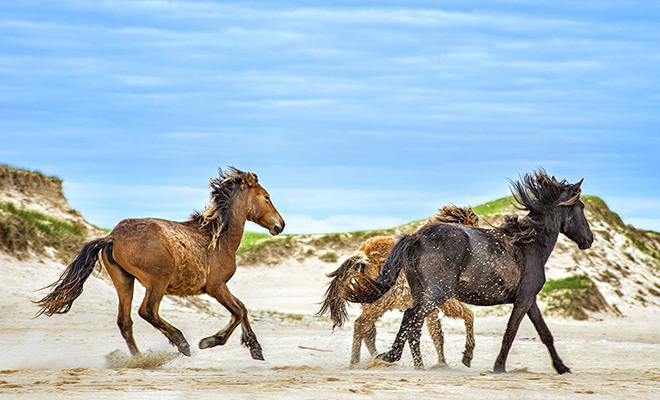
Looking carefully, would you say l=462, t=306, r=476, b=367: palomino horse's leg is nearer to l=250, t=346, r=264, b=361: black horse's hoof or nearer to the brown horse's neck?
l=250, t=346, r=264, b=361: black horse's hoof

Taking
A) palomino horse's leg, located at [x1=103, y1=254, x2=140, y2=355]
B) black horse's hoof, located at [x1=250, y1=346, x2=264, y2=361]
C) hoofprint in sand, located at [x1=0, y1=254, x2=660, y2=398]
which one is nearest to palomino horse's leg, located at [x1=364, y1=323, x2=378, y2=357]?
hoofprint in sand, located at [x1=0, y1=254, x2=660, y2=398]

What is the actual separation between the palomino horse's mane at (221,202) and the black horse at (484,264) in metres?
1.97

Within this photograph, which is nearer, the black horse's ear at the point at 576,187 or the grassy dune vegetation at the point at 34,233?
the black horse's ear at the point at 576,187

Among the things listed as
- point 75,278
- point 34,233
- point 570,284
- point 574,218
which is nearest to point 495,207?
point 570,284

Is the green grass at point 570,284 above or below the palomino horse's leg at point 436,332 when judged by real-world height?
above

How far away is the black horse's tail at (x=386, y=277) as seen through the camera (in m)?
8.88

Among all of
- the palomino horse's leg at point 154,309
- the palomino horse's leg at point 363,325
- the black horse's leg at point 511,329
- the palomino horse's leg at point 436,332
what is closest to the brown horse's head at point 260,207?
the palomino horse's leg at point 363,325

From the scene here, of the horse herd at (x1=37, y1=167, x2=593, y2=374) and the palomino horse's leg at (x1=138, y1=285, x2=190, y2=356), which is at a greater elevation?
the horse herd at (x1=37, y1=167, x2=593, y2=374)

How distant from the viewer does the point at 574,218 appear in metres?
9.80

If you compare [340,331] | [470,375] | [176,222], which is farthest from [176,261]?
[340,331]

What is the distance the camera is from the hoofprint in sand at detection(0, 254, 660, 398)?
6.91 m

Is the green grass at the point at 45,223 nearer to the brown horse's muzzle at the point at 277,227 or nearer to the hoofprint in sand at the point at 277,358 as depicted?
the hoofprint in sand at the point at 277,358

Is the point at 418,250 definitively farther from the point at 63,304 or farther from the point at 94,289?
the point at 94,289

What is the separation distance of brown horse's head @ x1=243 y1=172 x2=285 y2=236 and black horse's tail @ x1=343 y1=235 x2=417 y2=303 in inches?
75.7
